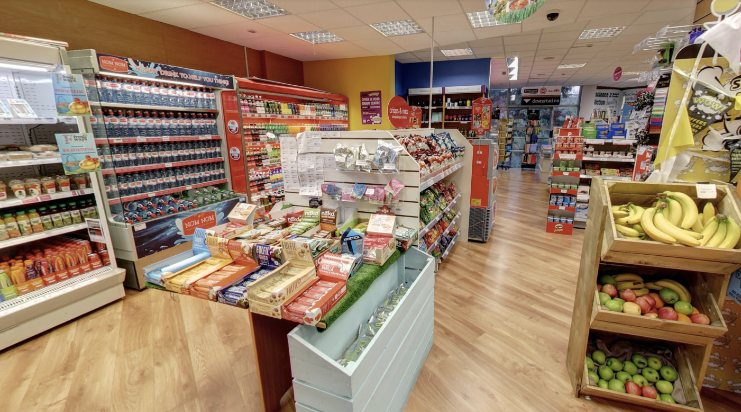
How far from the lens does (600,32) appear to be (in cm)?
659

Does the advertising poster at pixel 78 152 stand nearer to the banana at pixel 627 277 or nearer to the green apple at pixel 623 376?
the banana at pixel 627 277

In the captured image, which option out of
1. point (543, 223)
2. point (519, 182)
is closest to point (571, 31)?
point (543, 223)

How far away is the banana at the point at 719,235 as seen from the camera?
168 centimetres

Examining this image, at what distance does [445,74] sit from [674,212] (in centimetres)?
800

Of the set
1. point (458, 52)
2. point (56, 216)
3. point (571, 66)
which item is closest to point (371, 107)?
point (458, 52)

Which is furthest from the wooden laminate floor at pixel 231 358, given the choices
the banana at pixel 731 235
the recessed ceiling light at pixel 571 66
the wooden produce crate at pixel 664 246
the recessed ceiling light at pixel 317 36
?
the recessed ceiling light at pixel 571 66

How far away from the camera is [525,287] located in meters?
3.67

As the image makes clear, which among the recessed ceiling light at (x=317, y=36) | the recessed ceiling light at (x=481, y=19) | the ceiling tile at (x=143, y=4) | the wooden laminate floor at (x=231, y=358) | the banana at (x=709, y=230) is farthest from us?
the recessed ceiling light at (x=317, y=36)

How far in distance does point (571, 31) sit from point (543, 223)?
381cm

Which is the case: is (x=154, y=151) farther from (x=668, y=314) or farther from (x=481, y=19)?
(x=481, y=19)

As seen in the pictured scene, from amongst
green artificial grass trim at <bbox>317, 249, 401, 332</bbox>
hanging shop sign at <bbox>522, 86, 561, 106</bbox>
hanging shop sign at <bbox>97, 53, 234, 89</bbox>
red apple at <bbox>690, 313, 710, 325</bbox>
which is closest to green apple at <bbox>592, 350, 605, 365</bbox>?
red apple at <bbox>690, 313, 710, 325</bbox>

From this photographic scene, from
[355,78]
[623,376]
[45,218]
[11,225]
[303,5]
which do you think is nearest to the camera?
[623,376]

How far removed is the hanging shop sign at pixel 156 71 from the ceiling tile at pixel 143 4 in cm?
77

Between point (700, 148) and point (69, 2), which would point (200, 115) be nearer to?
point (69, 2)
